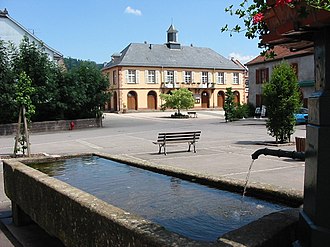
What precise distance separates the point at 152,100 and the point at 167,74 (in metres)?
5.06

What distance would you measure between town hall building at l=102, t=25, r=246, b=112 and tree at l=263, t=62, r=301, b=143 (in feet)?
151

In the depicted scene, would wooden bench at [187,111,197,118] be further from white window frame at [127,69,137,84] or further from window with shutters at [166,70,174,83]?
window with shutters at [166,70,174,83]

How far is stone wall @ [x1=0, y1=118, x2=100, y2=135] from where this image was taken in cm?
2795

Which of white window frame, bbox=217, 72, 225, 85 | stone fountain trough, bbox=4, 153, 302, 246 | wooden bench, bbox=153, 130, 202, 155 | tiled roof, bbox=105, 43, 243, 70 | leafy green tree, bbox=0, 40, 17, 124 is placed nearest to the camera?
stone fountain trough, bbox=4, 153, 302, 246

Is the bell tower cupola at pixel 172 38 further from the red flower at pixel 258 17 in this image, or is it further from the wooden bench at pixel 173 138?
the red flower at pixel 258 17

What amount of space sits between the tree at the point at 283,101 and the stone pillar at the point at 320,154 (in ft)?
53.5

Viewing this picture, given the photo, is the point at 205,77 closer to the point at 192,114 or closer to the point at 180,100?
the point at 192,114

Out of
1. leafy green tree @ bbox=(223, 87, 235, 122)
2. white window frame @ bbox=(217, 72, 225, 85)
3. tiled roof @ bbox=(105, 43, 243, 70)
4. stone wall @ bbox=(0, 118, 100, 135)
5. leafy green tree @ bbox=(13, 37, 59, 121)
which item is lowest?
stone wall @ bbox=(0, 118, 100, 135)

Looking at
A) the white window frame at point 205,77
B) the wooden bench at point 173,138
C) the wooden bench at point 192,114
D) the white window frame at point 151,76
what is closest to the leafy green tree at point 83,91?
the wooden bench at point 173,138

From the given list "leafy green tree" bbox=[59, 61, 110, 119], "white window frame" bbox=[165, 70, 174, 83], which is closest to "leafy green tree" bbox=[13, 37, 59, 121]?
"leafy green tree" bbox=[59, 61, 110, 119]

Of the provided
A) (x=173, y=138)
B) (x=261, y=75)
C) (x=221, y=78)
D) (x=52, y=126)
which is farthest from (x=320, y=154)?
(x=221, y=78)

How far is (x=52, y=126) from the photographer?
3022cm

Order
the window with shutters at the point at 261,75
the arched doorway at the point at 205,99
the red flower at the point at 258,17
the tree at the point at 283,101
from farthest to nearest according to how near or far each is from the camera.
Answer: the arched doorway at the point at 205,99
the window with shutters at the point at 261,75
the tree at the point at 283,101
the red flower at the point at 258,17

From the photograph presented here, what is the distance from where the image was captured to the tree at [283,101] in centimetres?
1828
